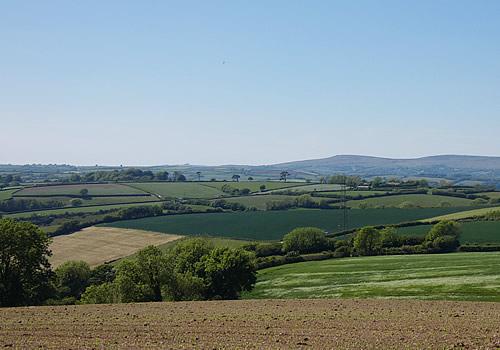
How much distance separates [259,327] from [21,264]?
30718 millimetres

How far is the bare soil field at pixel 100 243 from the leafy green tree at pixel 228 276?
3435cm

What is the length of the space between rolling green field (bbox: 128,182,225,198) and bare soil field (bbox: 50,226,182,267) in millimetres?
54756

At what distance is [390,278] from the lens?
58094mm

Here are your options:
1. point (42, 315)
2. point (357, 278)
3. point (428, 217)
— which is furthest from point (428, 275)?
point (428, 217)

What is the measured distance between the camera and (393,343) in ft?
70.8

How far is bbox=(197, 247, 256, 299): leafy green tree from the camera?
56875mm

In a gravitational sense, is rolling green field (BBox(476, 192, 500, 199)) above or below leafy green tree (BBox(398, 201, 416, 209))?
above

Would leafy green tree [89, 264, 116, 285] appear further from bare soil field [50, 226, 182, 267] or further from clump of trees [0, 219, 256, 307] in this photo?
clump of trees [0, 219, 256, 307]

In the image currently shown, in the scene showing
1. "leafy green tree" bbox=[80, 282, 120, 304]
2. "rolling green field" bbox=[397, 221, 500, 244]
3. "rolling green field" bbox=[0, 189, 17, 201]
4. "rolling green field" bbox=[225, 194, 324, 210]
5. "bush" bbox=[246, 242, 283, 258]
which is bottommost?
"bush" bbox=[246, 242, 283, 258]

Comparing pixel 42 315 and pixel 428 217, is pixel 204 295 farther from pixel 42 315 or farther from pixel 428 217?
pixel 428 217

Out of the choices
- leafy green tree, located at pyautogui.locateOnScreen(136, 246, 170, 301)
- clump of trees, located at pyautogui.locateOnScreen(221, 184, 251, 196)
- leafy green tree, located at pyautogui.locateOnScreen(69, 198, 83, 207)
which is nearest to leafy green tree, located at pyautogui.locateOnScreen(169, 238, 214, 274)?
leafy green tree, located at pyautogui.locateOnScreen(136, 246, 170, 301)

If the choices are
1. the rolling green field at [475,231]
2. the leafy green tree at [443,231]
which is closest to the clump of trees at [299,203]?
the rolling green field at [475,231]

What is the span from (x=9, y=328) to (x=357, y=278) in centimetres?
4123

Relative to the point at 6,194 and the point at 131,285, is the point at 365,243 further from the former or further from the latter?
the point at 6,194
